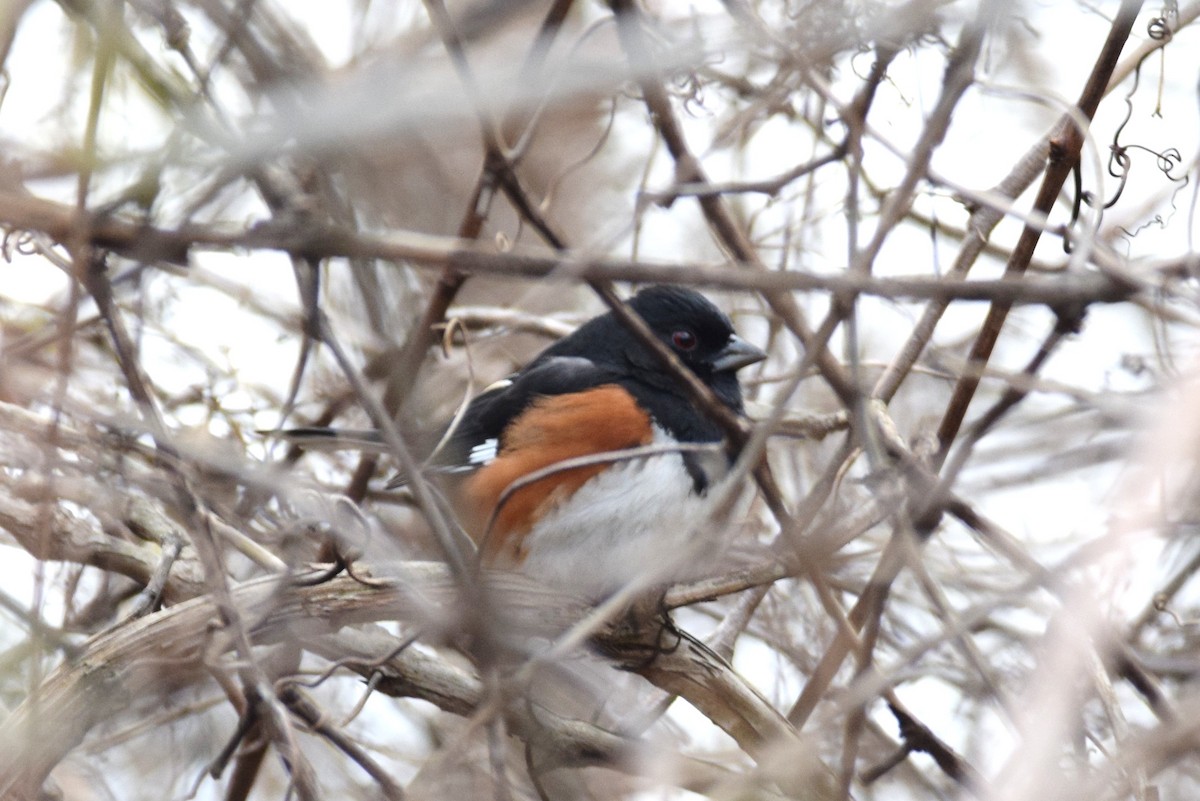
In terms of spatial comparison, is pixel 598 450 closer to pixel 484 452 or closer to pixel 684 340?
pixel 484 452

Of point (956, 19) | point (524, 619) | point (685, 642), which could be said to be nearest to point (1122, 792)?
point (685, 642)

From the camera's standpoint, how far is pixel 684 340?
9.30 ft

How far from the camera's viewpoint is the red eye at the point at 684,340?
2834mm

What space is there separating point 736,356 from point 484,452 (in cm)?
60

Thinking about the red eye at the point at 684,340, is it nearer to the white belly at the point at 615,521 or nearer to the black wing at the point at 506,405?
the black wing at the point at 506,405

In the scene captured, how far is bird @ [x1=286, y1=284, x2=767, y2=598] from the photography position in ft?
7.59

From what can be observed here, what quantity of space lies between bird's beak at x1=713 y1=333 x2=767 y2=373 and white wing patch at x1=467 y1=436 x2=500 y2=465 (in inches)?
20.5

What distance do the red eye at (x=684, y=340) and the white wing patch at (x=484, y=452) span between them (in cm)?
47

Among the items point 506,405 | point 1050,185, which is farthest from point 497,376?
point 1050,185

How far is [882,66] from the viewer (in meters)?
1.72

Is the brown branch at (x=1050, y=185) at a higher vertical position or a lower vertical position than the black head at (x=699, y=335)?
Answer: lower

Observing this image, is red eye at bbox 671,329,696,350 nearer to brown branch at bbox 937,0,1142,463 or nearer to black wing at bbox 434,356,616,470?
black wing at bbox 434,356,616,470

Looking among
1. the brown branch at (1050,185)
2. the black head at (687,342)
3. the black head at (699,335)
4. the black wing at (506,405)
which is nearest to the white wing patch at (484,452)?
the black wing at (506,405)

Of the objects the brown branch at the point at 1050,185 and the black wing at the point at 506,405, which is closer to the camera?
the brown branch at the point at 1050,185
